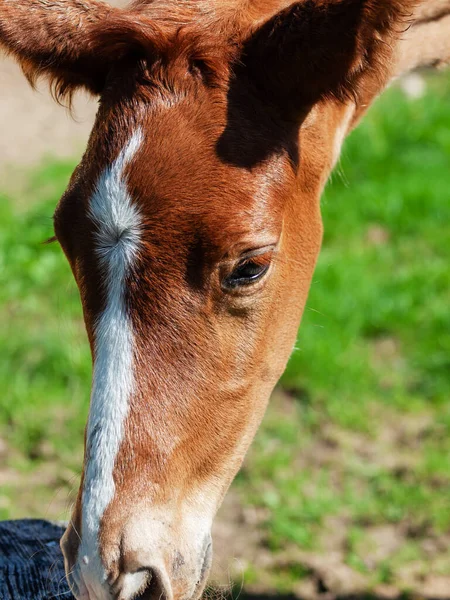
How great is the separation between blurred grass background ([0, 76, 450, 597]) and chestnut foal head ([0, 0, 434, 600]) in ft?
5.41

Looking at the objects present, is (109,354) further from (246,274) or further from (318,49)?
(318,49)

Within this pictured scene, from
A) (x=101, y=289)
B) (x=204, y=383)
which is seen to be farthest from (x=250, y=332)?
(x=101, y=289)

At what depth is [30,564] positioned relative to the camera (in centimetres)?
221

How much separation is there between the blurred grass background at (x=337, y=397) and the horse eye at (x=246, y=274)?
184 centimetres

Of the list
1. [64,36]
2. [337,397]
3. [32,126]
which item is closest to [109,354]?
[64,36]

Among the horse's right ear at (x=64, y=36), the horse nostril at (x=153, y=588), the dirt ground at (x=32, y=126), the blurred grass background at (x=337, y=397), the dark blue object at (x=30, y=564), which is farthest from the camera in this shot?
the dirt ground at (x=32, y=126)

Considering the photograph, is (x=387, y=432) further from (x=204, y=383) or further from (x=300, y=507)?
(x=204, y=383)

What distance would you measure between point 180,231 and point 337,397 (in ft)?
8.76

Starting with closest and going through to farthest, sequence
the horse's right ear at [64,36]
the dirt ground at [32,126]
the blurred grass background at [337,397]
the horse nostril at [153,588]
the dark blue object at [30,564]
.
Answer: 1. the horse nostril at [153,588]
2. the dark blue object at [30,564]
3. the horse's right ear at [64,36]
4. the blurred grass background at [337,397]
5. the dirt ground at [32,126]

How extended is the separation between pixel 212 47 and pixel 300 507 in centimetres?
238

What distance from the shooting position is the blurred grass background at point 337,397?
12.4 ft

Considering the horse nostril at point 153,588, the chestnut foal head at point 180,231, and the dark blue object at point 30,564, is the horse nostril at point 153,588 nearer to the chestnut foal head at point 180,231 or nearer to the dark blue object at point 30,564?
the chestnut foal head at point 180,231

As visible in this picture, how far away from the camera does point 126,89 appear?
229 centimetres

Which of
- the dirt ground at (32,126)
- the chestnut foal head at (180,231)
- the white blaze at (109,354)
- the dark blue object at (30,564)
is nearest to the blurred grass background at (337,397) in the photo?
the dirt ground at (32,126)
